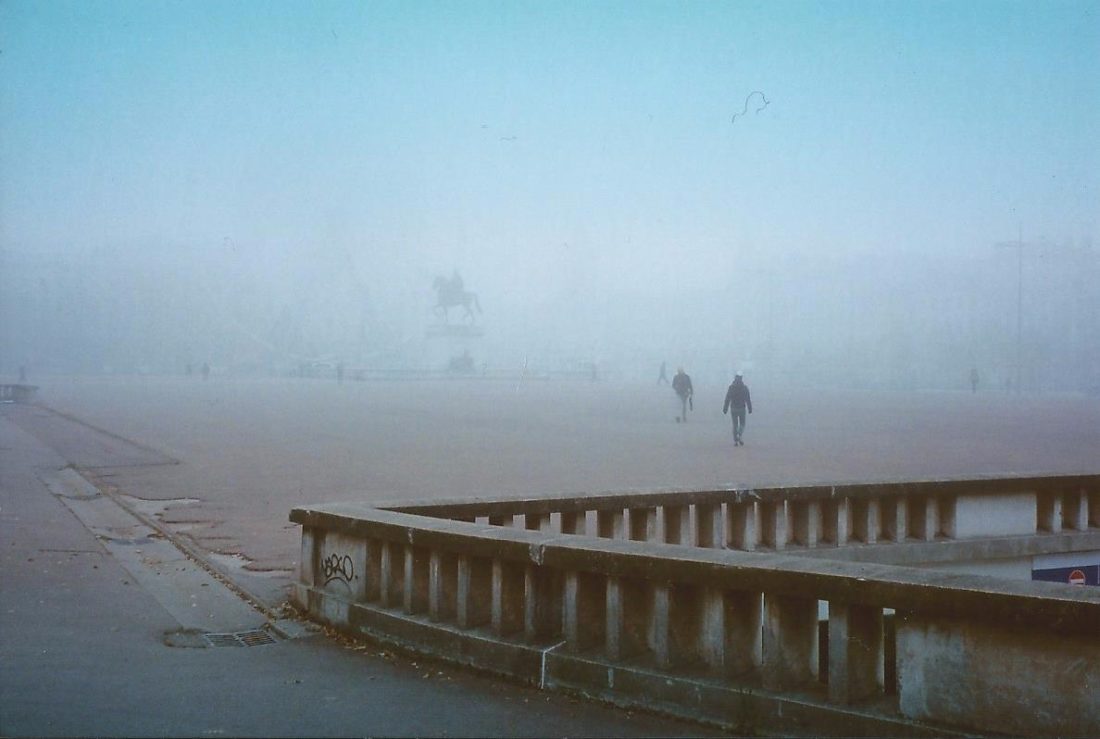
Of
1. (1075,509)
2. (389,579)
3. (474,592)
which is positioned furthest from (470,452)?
(474,592)

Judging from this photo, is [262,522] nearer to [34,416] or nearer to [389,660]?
[389,660]

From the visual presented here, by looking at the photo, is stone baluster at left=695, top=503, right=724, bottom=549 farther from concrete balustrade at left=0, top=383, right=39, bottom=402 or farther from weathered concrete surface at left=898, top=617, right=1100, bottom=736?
concrete balustrade at left=0, top=383, right=39, bottom=402

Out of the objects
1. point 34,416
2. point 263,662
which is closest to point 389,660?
point 263,662

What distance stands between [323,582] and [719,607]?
3332 millimetres

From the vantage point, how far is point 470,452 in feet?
75.9

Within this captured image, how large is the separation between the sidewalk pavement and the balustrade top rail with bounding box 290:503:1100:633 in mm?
683

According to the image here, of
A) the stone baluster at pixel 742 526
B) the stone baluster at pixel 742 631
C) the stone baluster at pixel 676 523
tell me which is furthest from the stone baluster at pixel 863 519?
the stone baluster at pixel 742 631

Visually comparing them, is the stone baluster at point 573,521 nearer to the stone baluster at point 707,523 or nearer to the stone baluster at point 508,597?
the stone baluster at point 707,523

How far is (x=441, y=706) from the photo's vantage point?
520cm

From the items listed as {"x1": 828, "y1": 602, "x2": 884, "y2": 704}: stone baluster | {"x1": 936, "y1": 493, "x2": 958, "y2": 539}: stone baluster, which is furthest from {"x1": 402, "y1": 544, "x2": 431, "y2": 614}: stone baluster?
{"x1": 936, "y1": 493, "x2": 958, "y2": 539}: stone baluster

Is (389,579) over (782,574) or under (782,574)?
under

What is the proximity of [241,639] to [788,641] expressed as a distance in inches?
149

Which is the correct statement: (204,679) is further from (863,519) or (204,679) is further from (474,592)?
(863,519)

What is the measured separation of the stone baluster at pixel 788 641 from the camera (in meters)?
4.82
